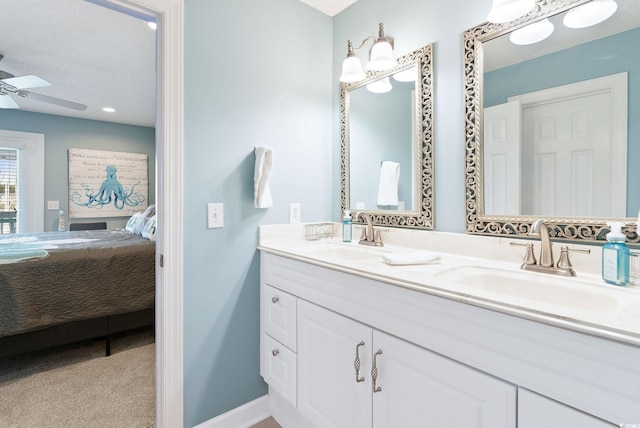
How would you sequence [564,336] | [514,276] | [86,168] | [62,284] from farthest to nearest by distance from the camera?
[86,168]
[62,284]
[514,276]
[564,336]

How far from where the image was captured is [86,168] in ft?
14.6

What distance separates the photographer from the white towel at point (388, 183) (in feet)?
5.47

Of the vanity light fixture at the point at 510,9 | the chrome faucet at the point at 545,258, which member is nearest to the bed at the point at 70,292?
the chrome faucet at the point at 545,258

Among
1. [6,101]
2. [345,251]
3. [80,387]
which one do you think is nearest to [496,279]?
[345,251]

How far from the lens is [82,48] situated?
94.5 inches

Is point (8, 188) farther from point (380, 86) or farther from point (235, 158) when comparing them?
point (380, 86)

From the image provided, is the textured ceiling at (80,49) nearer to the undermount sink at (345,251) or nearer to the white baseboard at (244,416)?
the undermount sink at (345,251)

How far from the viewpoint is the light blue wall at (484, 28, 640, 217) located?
0.97 metres

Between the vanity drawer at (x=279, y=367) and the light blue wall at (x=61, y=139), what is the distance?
424 centimetres

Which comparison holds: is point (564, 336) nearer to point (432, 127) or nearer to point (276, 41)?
point (432, 127)

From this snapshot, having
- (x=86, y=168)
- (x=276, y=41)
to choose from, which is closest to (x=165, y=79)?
(x=276, y=41)

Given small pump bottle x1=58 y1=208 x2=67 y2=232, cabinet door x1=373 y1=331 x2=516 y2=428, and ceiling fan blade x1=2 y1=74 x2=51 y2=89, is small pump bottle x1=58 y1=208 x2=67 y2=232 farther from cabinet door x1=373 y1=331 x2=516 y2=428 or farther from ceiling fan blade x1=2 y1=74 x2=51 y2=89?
cabinet door x1=373 y1=331 x2=516 y2=428

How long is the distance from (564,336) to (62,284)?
2.76 metres

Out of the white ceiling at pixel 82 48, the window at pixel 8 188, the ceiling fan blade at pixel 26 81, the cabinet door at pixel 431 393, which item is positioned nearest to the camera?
the cabinet door at pixel 431 393
